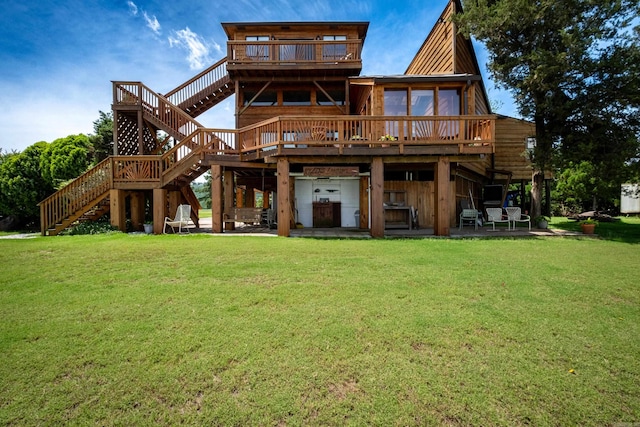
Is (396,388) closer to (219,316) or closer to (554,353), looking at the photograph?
(554,353)

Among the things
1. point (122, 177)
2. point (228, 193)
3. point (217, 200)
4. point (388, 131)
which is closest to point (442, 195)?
point (388, 131)

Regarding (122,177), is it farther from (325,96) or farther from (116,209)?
(325,96)

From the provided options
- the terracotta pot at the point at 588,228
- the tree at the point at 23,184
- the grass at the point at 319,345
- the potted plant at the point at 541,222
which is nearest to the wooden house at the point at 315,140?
the potted plant at the point at 541,222

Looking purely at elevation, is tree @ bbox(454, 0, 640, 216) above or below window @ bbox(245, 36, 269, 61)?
below


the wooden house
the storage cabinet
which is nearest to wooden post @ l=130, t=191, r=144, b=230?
the wooden house

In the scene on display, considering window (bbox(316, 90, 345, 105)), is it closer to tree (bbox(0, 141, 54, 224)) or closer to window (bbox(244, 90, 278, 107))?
window (bbox(244, 90, 278, 107))

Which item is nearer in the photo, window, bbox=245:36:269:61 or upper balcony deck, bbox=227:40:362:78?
upper balcony deck, bbox=227:40:362:78

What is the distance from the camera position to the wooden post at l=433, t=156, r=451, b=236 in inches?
359

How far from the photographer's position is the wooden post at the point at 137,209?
11.5 meters

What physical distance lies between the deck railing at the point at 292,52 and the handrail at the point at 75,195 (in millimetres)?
7396

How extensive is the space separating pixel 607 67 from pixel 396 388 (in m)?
13.8

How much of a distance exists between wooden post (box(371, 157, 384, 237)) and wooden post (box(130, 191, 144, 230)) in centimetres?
964

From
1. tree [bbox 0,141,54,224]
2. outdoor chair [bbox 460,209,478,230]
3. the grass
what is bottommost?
the grass

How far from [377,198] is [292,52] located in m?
9.28
